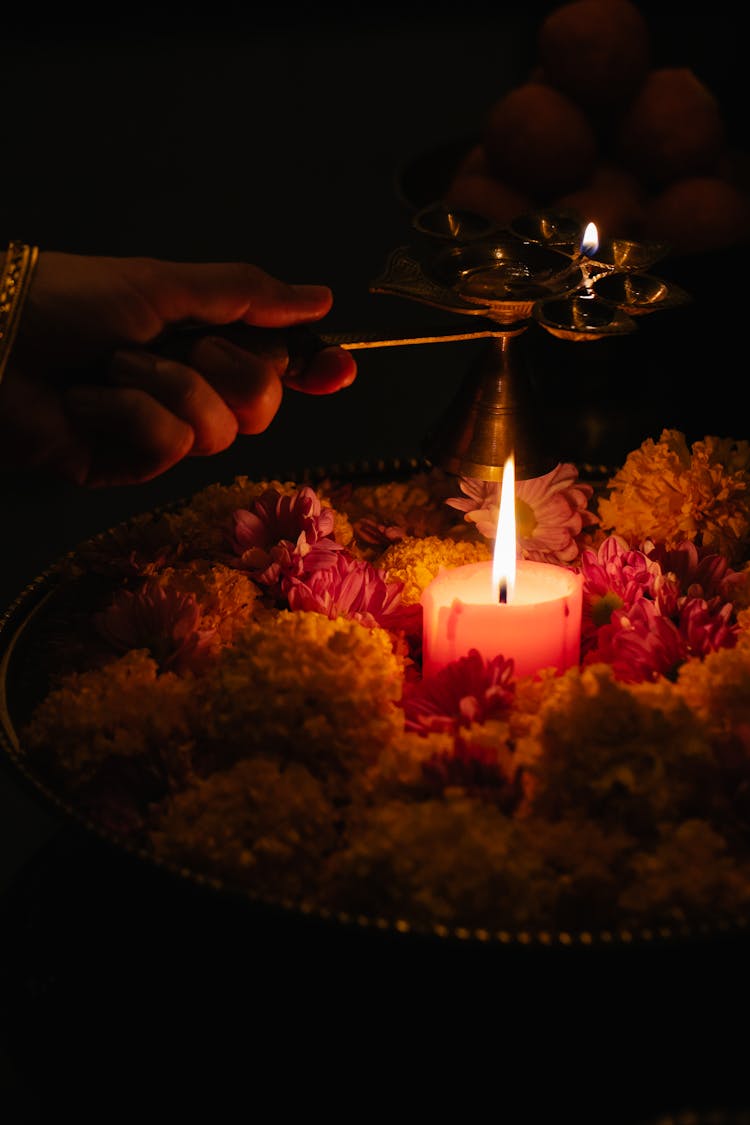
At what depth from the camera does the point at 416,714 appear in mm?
717

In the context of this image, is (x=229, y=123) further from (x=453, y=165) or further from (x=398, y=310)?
(x=453, y=165)

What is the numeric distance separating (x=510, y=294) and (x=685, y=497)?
186mm

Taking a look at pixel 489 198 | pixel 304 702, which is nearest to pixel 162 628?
pixel 304 702

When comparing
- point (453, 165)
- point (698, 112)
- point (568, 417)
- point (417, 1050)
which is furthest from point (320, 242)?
point (417, 1050)

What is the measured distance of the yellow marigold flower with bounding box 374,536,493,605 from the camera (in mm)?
856

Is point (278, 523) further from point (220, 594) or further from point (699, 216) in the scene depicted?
point (699, 216)

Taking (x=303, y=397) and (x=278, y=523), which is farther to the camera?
(x=303, y=397)

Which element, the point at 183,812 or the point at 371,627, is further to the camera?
the point at 371,627

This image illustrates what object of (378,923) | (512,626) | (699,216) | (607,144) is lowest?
(378,923)

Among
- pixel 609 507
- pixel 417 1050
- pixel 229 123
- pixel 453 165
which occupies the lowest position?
pixel 417 1050

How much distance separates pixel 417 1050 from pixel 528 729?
7.5 inches

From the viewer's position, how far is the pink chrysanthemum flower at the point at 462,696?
706 mm

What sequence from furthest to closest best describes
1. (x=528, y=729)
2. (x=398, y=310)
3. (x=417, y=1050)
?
(x=398, y=310) → (x=528, y=729) → (x=417, y=1050)

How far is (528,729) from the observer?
2.33 feet
